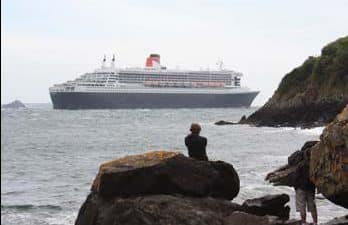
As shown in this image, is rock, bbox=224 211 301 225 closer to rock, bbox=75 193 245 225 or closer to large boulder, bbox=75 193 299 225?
large boulder, bbox=75 193 299 225

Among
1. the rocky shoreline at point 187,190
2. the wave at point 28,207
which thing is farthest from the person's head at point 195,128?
the wave at point 28,207

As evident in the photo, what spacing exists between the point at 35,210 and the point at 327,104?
44906mm

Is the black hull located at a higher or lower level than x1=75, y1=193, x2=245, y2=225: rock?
higher

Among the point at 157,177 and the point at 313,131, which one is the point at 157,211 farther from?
the point at 313,131

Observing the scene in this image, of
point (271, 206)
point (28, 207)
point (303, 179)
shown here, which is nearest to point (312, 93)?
point (28, 207)

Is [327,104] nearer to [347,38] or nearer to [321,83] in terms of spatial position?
[321,83]

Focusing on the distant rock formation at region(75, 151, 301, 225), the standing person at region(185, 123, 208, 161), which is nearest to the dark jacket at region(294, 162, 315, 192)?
the distant rock formation at region(75, 151, 301, 225)

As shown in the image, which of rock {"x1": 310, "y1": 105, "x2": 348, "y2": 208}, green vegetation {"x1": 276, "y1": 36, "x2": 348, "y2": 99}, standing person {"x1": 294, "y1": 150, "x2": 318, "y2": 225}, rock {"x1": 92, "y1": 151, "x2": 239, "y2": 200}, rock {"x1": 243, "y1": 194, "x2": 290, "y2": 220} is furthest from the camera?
green vegetation {"x1": 276, "y1": 36, "x2": 348, "y2": 99}

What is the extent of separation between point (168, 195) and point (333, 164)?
2.68 meters

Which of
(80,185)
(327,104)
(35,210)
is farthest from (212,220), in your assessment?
(327,104)

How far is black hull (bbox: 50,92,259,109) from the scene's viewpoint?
13112cm

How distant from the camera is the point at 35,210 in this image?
16734 mm

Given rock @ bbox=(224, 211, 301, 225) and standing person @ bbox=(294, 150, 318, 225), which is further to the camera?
→ standing person @ bbox=(294, 150, 318, 225)

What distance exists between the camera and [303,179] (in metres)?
11.2
